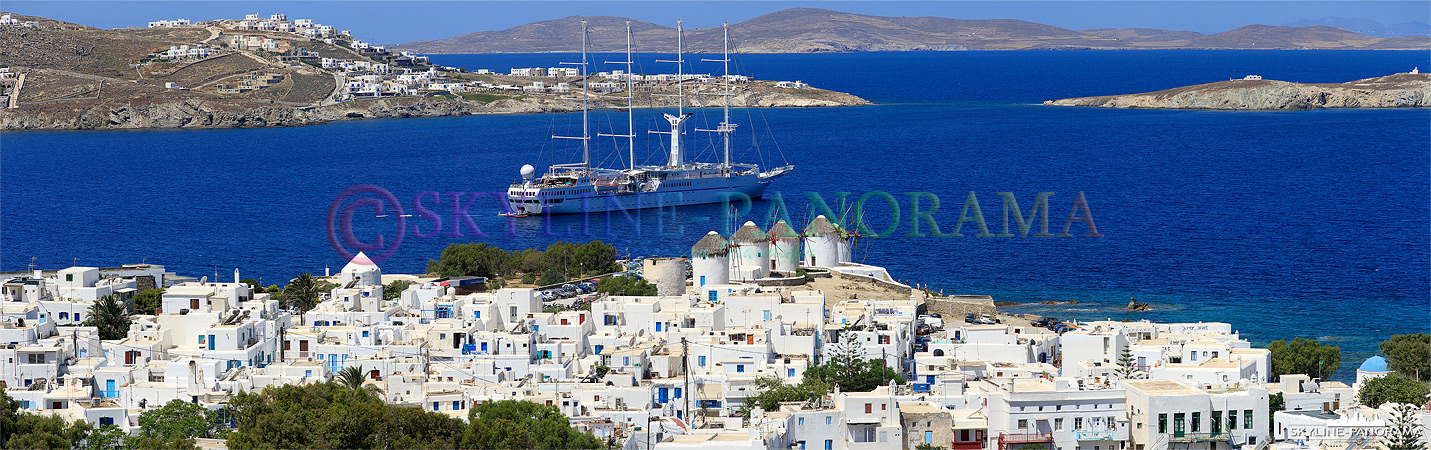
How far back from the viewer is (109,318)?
3662cm

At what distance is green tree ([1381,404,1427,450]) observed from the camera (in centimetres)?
2370

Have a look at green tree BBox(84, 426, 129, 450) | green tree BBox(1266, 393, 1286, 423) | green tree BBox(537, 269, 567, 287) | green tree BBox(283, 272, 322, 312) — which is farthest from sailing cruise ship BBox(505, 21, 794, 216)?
green tree BBox(84, 426, 129, 450)

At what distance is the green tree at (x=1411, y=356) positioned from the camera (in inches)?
1303

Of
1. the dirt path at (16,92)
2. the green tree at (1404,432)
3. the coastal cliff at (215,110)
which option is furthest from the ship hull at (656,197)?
the dirt path at (16,92)

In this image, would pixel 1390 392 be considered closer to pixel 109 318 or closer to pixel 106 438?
pixel 106 438

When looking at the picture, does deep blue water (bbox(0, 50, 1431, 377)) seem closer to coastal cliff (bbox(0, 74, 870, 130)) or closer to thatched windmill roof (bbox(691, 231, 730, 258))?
coastal cliff (bbox(0, 74, 870, 130))

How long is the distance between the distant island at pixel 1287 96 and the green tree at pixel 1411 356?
5057 inches

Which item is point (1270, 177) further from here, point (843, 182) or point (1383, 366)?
point (1383, 366)

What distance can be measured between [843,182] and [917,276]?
1460 inches

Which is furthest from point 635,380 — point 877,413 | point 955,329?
point 955,329

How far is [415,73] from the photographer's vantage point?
183 m

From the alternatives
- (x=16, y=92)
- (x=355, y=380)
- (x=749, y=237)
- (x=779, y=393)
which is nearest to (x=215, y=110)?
(x=16, y=92)

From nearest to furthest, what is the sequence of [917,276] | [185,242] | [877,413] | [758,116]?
[877,413]
[917,276]
[185,242]
[758,116]

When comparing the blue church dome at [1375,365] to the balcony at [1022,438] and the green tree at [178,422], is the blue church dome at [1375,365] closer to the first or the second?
the balcony at [1022,438]
